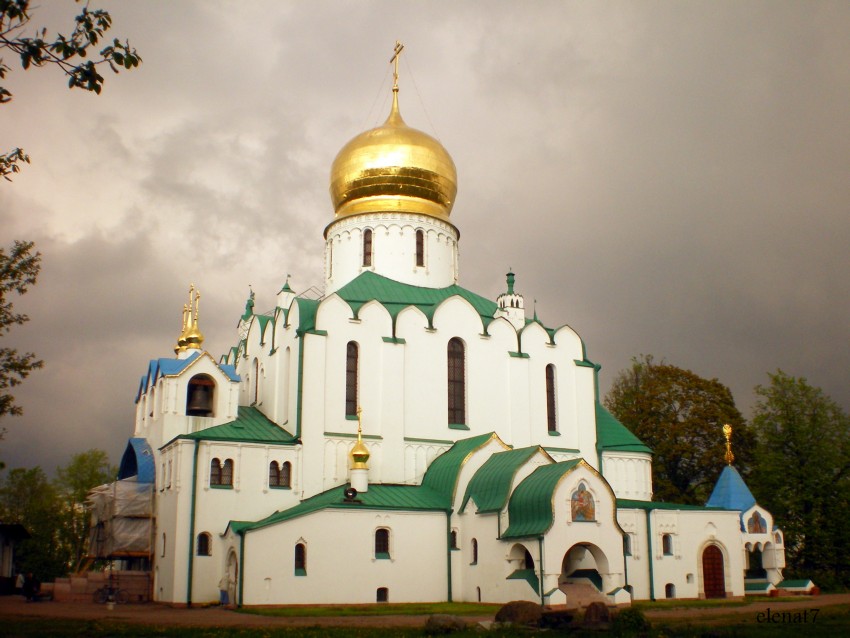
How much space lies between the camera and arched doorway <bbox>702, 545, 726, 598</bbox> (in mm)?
26656

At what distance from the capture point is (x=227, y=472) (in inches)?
939

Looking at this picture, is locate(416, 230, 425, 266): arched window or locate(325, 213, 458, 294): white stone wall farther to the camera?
locate(416, 230, 425, 266): arched window

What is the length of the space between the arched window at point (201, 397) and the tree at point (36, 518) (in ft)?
54.2

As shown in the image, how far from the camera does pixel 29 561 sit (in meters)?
38.8

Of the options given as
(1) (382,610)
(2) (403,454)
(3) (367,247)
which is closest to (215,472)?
(2) (403,454)

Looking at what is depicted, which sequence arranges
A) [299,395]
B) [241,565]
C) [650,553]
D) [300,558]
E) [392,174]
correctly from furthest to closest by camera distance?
[392,174] < [650,553] < [299,395] < [300,558] < [241,565]

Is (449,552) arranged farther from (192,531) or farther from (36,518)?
(36,518)

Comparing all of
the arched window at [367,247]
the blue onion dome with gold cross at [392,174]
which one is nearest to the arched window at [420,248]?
the blue onion dome with gold cross at [392,174]

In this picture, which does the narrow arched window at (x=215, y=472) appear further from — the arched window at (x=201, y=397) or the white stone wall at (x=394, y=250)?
the white stone wall at (x=394, y=250)

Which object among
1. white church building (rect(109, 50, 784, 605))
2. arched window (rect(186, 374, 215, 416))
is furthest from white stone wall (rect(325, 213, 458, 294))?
arched window (rect(186, 374, 215, 416))

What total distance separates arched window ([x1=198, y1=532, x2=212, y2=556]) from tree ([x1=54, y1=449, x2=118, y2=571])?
63.4 feet

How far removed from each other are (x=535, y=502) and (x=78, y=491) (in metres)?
29.4

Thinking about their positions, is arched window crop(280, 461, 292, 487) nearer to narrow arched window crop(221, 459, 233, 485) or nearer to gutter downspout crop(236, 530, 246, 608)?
narrow arched window crop(221, 459, 233, 485)

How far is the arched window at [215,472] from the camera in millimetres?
23609
